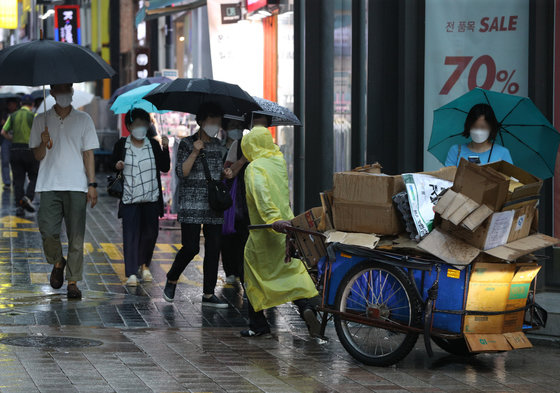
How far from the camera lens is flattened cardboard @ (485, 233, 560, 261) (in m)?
7.04

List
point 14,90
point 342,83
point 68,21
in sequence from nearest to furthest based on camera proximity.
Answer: point 342,83
point 14,90
point 68,21

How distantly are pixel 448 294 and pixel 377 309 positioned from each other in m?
0.54

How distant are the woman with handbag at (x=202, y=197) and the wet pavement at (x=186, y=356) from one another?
11.6 inches

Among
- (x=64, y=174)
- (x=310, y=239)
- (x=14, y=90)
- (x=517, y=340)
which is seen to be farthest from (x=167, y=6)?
(x=517, y=340)

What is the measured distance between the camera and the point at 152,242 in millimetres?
11312

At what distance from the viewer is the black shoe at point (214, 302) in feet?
A: 32.7

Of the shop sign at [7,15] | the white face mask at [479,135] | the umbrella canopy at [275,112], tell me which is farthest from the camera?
Answer: the shop sign at [7,15]

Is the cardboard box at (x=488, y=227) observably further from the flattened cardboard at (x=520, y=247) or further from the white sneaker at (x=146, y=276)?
the white sneaker at (x=146, y=276)

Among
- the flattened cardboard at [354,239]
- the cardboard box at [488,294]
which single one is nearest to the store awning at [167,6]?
the flattened cardboard at [354,239]

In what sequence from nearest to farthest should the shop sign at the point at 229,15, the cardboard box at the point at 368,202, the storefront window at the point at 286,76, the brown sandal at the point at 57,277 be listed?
1. the cardboard box at the point at 368,202
2. the brown sandal at the point at 57,277
3. the storefront window at the point at 286,76
4. the shop sign at the point at 229,15

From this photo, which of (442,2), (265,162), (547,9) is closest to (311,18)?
(442,2)

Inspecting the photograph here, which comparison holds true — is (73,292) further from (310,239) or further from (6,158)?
(6,158)

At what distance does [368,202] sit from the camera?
7.40 m

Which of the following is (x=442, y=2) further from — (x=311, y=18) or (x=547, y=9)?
(x=311, y=18)
